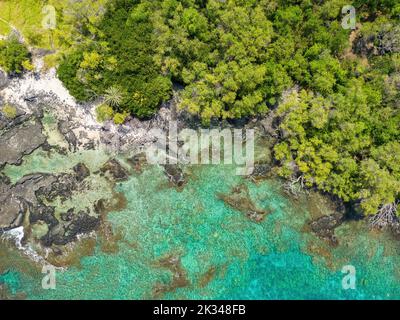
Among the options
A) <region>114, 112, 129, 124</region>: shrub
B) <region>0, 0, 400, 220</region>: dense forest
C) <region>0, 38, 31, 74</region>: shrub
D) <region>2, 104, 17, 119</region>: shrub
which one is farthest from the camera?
<region>2, 104, 17, 119</region>: shrub

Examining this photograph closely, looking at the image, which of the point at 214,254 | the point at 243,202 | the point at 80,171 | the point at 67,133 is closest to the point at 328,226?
the point at 243,202

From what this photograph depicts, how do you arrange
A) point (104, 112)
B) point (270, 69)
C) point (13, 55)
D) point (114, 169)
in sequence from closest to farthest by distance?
point (270, 69) → point (13, 55) → point (104, 112) → point (114, 169)

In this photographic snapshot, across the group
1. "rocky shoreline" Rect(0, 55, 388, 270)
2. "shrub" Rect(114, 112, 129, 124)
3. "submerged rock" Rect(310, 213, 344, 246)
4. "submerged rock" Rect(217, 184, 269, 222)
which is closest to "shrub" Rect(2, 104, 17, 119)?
"rocky shoreline" Rect(0, 55, 388, 270)

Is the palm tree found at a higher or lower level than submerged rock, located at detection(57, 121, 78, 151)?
higher

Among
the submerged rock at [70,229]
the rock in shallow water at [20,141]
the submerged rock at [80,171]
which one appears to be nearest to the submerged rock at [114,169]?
the submerged rock at [80,171]

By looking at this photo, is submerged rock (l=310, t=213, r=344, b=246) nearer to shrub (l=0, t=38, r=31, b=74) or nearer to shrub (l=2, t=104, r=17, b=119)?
shrub (l=2, t=104, r=17, b=119)

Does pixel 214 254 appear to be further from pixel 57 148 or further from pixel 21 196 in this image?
pixel 21 196
